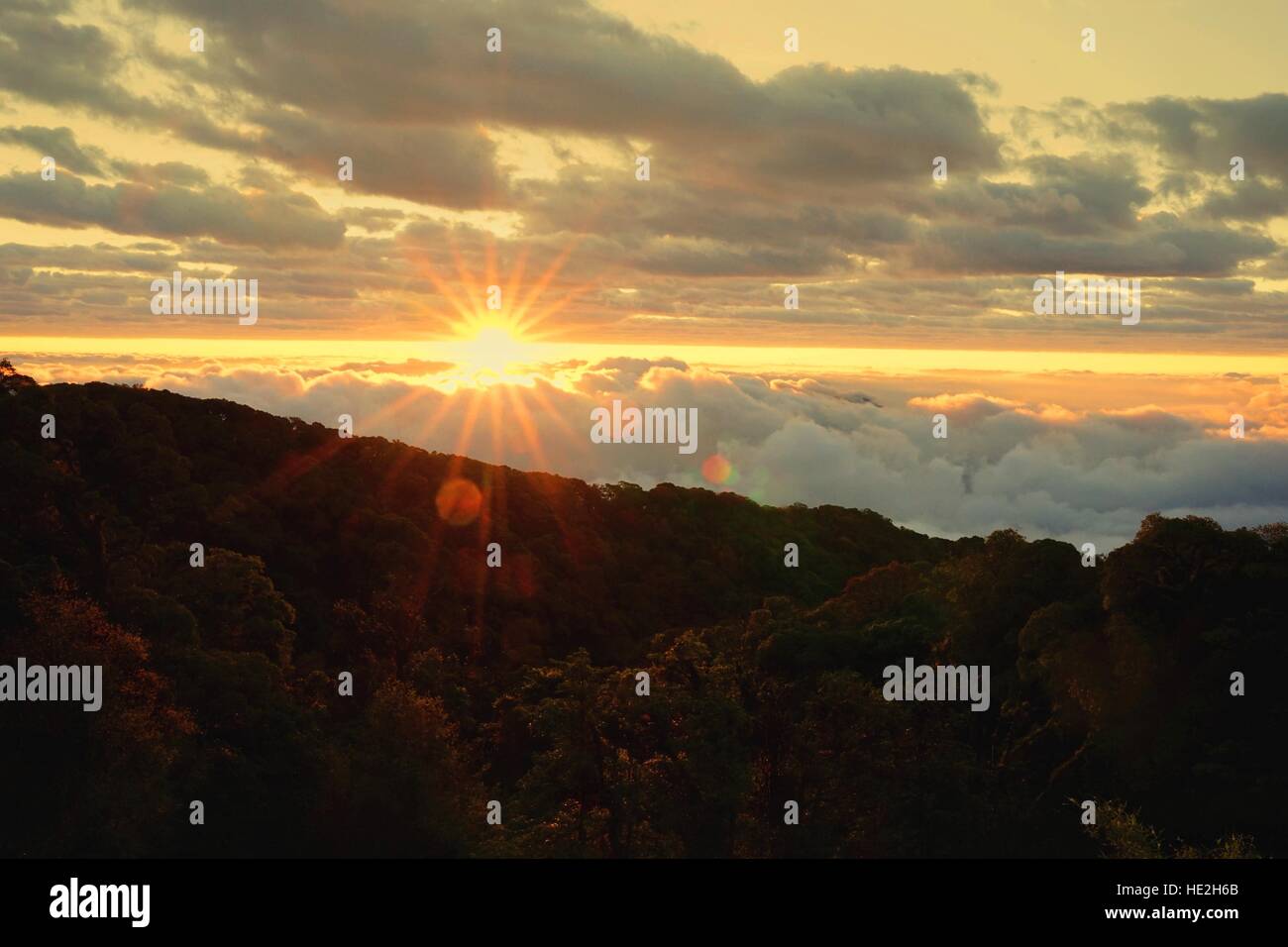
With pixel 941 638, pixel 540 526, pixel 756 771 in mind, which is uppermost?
pixel 540 526

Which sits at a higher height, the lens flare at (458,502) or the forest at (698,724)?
the lens flare at (458,502)

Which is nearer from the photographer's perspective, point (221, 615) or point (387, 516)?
point (221, 615)

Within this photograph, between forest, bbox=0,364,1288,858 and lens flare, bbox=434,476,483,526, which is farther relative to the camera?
lens flare, bbox=434,476,483,526

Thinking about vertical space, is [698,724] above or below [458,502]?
below

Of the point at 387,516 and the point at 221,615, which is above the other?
the point at 387,516

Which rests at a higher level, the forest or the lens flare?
the lens flare

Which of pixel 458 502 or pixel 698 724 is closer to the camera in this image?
pixel 698 724

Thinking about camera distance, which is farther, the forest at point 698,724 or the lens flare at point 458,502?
the lens flare at point 458,502

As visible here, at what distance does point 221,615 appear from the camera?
51750 millimetres
